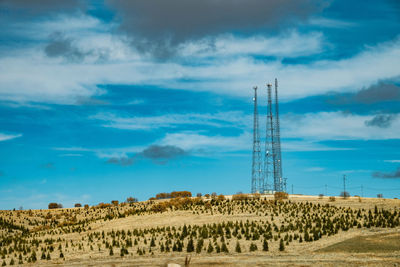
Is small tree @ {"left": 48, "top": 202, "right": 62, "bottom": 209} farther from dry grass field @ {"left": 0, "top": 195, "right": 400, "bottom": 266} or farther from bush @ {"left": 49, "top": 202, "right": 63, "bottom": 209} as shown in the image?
dry grass field @ {"left": 0, "top": 195, "right": 400, "bottom": 266}

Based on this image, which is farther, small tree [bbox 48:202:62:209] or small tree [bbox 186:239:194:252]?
small tree [bbox 48:202:62:209]

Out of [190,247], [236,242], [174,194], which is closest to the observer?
[190,247]

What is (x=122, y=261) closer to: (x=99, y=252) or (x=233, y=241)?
(x=99, y=252)

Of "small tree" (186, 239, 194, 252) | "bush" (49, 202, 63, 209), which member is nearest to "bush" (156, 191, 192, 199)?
"bush" (49, 202, 63, 209)

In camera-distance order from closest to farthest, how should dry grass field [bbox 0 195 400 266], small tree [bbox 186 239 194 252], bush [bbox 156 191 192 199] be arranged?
dry grass field [bbox 0 195 400 266]
small tree [bbox 186 239 194 252]
bush [bbox 156 191 192 199]

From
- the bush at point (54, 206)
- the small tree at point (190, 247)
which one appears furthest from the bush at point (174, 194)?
the small tree at point (190, 247)

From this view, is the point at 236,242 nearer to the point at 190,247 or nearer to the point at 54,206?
the point at 190,247

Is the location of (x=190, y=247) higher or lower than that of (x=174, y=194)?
lower

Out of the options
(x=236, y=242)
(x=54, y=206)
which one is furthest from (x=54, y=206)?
(x=236, y=242)

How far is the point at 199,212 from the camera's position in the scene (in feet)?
186

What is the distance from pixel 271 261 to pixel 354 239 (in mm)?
9564

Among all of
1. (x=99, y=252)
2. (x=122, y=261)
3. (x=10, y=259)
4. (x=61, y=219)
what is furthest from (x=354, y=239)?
(x=61, y=219)

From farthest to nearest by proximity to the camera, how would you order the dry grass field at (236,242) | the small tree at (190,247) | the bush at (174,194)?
the bush at (174,194)
the small tree at (190,247)
the dry grass field at (236,242)

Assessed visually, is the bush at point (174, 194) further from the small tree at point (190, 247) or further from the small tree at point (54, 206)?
the small tree at point (190, 247)
